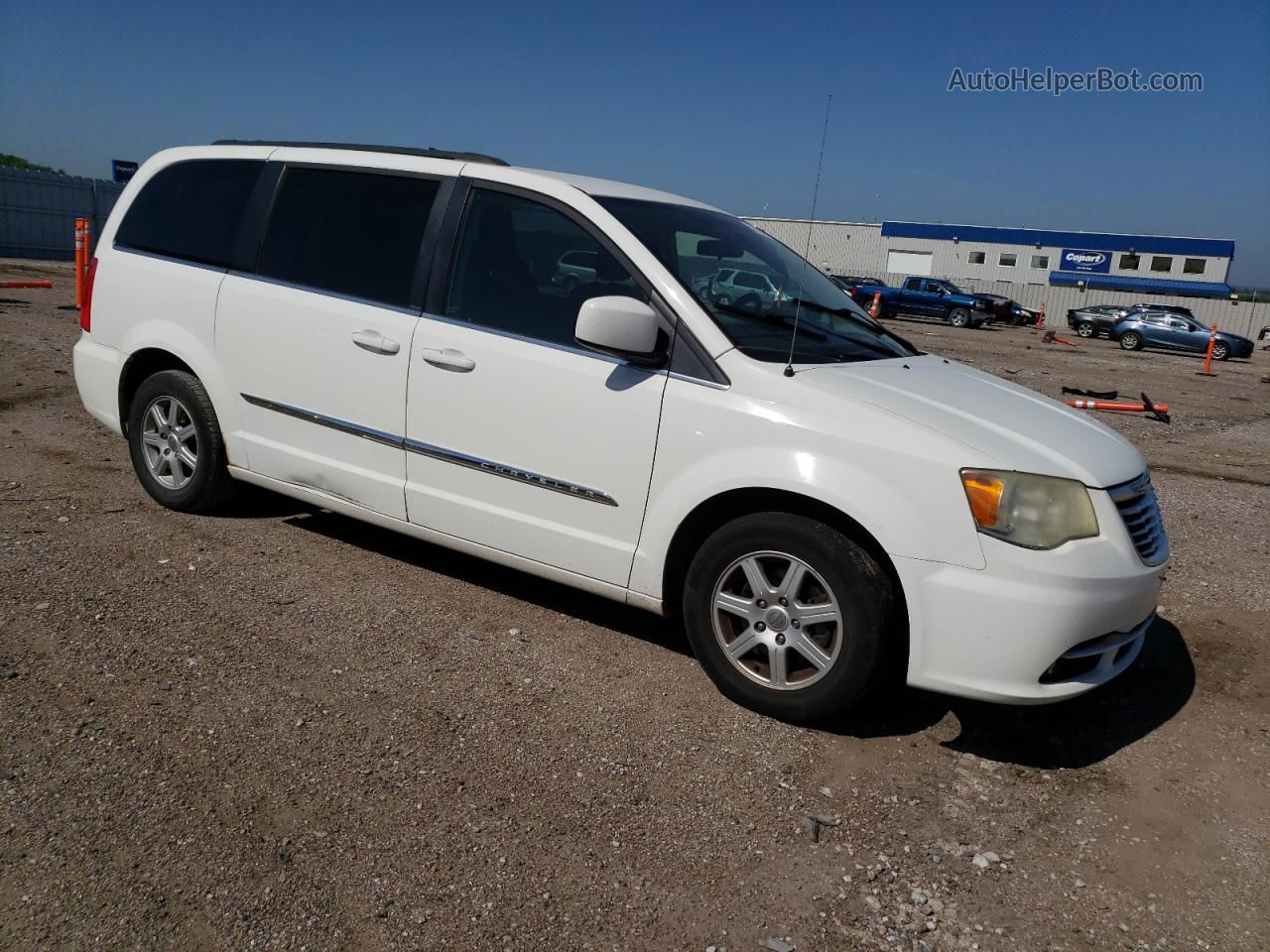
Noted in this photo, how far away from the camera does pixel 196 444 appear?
5.11 meters

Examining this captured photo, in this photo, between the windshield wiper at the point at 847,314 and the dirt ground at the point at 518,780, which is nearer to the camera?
the dirt ground at the point at 518,780

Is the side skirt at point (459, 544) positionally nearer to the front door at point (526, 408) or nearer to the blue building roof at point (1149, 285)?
the front door at point (526, 408)

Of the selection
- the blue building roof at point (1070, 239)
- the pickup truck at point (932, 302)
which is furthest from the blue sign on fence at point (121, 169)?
the blue building roof at point (1070, 239)

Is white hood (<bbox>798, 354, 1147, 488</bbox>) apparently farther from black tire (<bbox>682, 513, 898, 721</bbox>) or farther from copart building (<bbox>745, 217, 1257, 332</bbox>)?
copart building (<bbox>745, 217, 1257, 332</bbox>)

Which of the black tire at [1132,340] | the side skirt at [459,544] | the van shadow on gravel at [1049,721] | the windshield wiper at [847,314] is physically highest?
the black tire at [1132,340]

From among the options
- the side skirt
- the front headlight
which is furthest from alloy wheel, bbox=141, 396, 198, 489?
the front headlight

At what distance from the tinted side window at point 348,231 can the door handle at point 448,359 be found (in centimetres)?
31

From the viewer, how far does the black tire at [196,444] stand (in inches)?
197

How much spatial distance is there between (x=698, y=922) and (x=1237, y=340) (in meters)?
31.8

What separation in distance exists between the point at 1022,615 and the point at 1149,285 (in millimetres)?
59661

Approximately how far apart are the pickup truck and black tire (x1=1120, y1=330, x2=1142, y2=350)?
5.61 m

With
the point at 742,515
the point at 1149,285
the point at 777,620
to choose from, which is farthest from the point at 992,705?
the point at 1149,285

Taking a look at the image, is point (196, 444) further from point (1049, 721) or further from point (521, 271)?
point (1049, 721)

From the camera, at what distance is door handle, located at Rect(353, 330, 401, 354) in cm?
427
